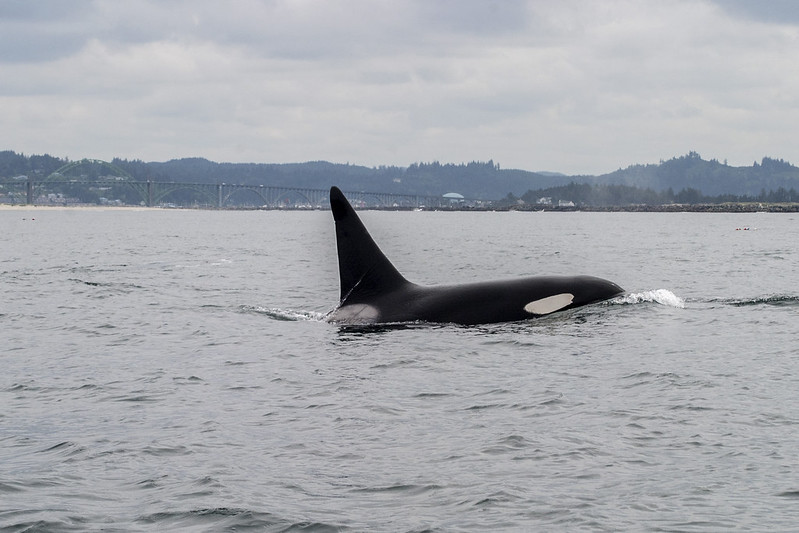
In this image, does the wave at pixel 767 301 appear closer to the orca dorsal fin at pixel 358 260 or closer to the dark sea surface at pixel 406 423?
the dark sea surface at pixel 406 423

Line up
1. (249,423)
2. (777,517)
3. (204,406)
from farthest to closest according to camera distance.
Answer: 1. (204,406)
2. (249,423)
3. (777,517)

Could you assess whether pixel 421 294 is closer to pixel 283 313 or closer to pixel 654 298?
pixel 283 313

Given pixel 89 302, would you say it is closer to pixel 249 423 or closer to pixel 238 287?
pixel 238 287

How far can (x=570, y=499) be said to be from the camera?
376 inches

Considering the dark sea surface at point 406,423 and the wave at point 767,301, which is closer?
the dark sea surface at point 406,423

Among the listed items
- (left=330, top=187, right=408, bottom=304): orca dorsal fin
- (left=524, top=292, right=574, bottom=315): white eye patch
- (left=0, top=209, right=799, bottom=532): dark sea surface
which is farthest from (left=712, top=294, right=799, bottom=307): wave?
(left=330, top=187, right=408, bottom=304): orca dorsal fin

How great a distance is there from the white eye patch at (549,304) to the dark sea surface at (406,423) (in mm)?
284

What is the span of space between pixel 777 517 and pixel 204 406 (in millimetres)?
8365

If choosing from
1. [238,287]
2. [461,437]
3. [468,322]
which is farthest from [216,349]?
[238,287]

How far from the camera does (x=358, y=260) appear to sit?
20.9 meters

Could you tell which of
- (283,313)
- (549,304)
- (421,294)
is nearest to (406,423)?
(421,294)

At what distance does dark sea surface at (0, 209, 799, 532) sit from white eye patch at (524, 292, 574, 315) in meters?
0.28

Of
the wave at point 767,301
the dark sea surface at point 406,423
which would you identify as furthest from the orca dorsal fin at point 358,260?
the wave at point 767,301

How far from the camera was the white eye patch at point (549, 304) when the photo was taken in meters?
20.5
